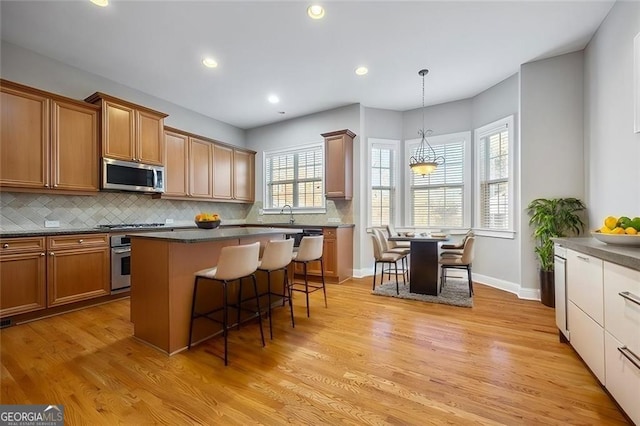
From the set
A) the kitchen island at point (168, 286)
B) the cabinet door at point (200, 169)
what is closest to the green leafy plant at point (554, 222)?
the kitchen island at point (168, 286)

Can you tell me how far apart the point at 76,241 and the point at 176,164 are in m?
1.92

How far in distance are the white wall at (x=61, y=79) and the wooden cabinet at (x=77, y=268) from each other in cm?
197

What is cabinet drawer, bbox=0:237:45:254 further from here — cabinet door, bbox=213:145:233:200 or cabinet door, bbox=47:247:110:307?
cabinet door, bbox=213:145:233:200

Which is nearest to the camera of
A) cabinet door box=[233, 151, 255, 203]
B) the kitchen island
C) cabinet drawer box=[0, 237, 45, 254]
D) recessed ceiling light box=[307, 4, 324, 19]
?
the kitchen island

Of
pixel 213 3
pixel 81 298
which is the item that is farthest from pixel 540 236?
pixel 81 298

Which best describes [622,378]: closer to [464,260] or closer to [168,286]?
[464,260]

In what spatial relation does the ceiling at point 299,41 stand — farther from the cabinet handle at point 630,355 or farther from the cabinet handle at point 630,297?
the cabinet handle at point 630,355

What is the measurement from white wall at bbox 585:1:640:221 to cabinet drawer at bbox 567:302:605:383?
3.61 ft

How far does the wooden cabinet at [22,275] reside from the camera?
278cm

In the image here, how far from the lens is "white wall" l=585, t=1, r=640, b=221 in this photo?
2.40 m

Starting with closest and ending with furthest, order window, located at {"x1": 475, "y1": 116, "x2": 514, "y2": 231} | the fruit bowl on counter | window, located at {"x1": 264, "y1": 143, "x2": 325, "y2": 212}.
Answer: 1. the fruit bowl on counter
2. window, located at {"x1": 475, "y1": 116, "x2": 514, "y2": 231}
3. window, located at {"x1": 264, "y1": 143, "x2": 325, "y2": 212}

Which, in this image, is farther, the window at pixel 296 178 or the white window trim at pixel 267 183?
the window at pixel 296 178

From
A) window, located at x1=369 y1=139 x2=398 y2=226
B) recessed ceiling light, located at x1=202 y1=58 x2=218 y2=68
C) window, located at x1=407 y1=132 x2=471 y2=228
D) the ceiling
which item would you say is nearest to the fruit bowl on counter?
the ceiling

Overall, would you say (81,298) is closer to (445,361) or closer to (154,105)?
(154,105)
